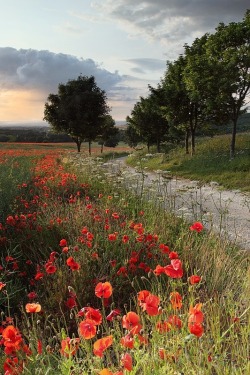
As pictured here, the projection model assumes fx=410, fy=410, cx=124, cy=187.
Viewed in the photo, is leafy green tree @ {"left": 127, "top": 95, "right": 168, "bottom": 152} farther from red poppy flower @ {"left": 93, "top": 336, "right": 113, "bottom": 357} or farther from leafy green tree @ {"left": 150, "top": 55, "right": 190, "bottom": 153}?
red poppy flower @ {"left": 93, "top": 336, "right": 113, "bottom": 357}

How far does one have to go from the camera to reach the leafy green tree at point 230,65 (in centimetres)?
2305

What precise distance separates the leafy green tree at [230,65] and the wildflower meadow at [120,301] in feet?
55.2

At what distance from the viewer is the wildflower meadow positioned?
89.7 inches

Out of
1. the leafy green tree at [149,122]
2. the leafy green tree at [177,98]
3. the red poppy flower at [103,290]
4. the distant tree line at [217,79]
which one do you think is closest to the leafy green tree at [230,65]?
the distant tree line at [217,79]

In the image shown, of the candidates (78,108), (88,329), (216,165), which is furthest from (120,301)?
(78,108)

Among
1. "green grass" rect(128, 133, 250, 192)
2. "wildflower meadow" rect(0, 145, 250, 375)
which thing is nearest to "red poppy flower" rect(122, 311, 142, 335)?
"wildflower meadow" rect(0, 145, 250, 375)

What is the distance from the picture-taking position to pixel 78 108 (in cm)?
4131

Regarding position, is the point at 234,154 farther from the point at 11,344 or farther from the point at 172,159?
the point at 11,344

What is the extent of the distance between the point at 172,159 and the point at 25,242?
2306 cm

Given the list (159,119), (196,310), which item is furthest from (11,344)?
(159,119)

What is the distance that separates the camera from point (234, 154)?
2431cm

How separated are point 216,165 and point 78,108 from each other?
22.3m

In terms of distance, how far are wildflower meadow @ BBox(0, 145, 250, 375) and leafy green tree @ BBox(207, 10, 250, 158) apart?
55.2 ft

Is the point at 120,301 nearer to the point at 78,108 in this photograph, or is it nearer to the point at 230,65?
the point at 230,65
